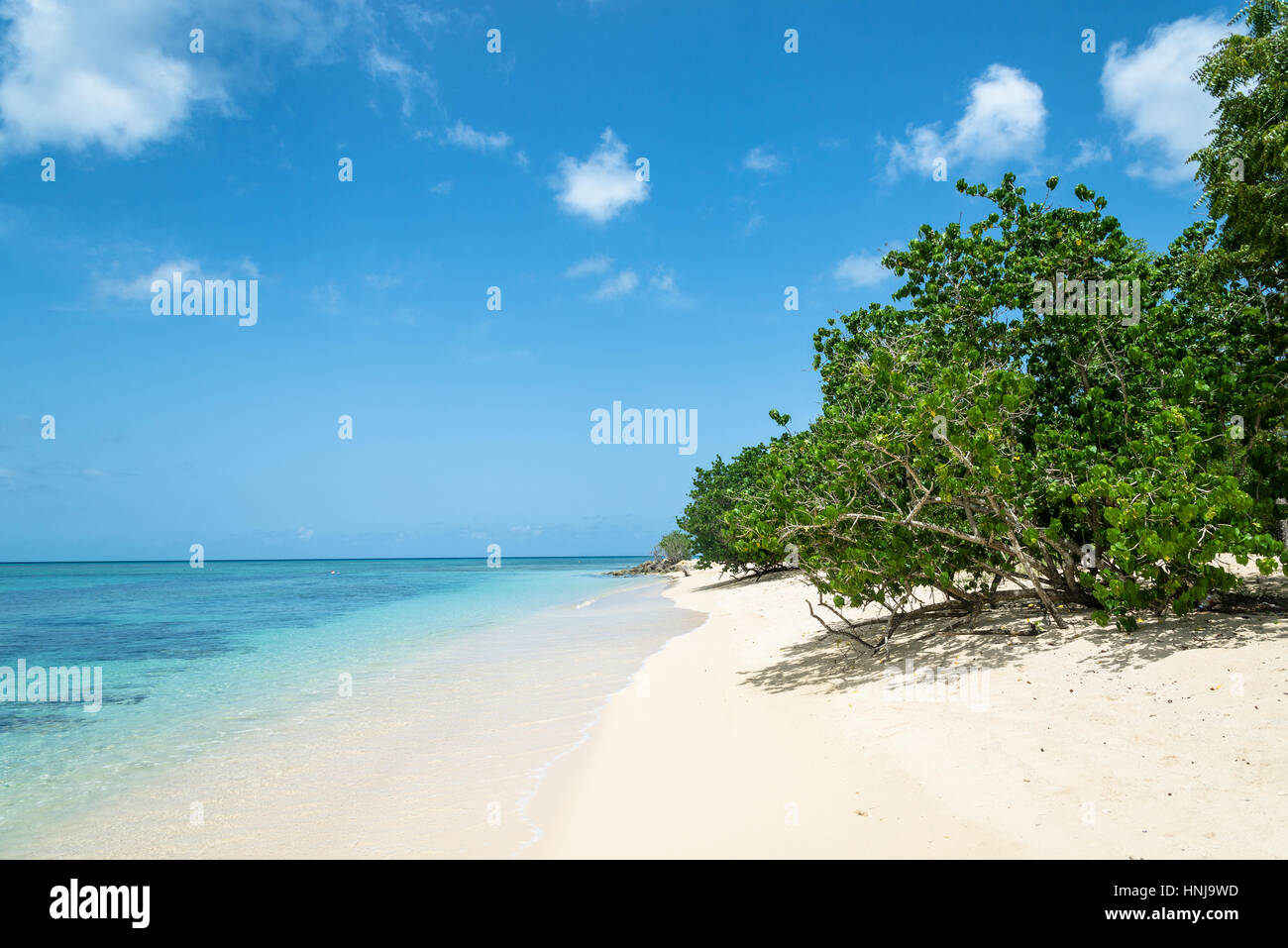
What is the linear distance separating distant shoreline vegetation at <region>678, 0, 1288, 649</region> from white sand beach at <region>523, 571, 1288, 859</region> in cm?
118

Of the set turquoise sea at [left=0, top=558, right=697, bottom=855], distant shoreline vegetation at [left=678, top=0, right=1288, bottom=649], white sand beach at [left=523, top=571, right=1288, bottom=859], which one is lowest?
turquoise sea at [left=0, top=558, right=697, bottom=855]

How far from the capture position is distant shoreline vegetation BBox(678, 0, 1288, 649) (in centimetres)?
807

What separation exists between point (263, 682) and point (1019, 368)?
1604 cm

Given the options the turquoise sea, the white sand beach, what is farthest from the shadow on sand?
the turquoise sea

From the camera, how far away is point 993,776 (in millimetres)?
5965

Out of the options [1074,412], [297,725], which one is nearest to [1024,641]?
[1074,412]

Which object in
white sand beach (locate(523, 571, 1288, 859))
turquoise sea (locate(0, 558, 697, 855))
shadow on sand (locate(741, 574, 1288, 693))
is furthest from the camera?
shadow on sand (locate(741, 574, 1288, 693))

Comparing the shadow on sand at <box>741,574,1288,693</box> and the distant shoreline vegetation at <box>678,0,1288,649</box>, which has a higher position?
the distant shoreline vegetation at <box>678,0,1288,649</box>

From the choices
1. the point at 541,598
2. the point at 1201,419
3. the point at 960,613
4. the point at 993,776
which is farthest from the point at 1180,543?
the point at 541,598

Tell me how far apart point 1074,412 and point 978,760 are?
6.43 meters

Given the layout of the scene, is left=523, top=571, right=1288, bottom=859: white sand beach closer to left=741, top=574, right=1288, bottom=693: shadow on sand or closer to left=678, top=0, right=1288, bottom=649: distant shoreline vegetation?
left=741, top=574, right=1288, bottom=693: shadow on sand

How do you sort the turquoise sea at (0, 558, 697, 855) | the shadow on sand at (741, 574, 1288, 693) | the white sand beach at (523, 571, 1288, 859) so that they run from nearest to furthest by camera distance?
1. the white sand beach at (523, 571, 1288, 859)
2. the turquoise sea at (0, 558, 697, 855)
3. the shadow on sand at (741, 574, 1288, 693)

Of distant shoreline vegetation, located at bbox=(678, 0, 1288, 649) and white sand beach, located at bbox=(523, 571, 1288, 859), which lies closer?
white sand beach, located at bbox=(523, 571, 1288, 859)
